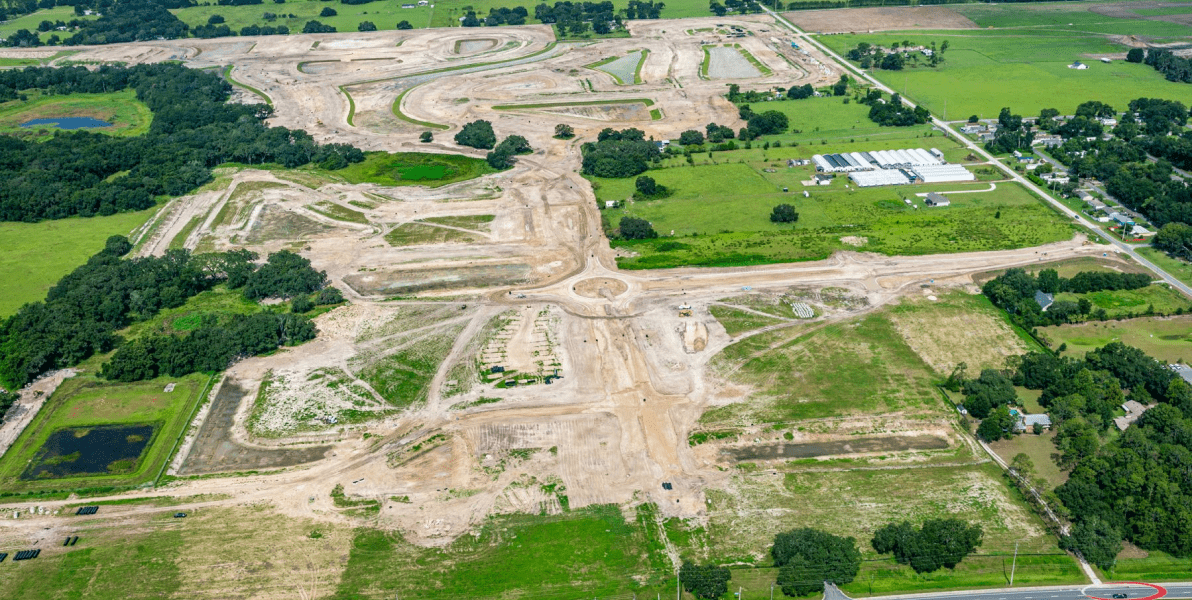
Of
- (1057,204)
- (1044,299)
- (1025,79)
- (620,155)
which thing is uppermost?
(1025,79)

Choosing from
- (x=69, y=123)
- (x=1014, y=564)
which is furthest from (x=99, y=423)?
(x=69, y=123)

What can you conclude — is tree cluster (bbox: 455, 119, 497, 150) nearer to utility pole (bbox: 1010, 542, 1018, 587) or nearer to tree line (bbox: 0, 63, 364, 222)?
tree line (bbox: 0, 63, 364, 222)

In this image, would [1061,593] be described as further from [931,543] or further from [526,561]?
[526,561]

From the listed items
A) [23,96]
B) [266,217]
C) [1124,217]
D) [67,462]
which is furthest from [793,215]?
[23,96]

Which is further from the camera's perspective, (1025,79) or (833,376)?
(1025,79)

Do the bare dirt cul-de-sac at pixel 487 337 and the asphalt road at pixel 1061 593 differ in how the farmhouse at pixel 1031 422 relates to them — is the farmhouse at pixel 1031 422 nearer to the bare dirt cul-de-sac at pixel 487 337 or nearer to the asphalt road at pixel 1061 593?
the bare dirt cul-de-sac at pixel 487 337

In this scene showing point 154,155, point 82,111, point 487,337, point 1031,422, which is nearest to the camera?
point 1031,422

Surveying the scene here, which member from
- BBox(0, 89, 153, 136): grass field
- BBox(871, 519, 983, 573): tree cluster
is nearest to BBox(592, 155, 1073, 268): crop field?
BBox(871, 519, 983, 573): tree cluster
